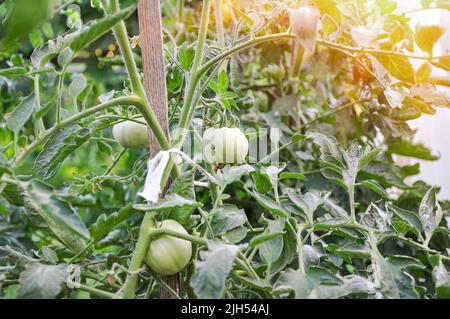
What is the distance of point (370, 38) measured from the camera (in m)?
0.47

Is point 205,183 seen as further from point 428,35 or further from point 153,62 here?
point 428,35

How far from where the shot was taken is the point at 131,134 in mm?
630

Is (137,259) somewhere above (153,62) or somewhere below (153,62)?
below

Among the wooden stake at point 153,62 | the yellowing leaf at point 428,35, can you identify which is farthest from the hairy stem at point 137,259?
the yellowing leaf at point 428,35

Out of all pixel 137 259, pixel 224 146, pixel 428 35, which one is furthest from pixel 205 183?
pixel 428 35

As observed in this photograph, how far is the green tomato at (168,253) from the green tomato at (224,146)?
13 centimetres

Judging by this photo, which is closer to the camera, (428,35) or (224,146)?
(428,35)

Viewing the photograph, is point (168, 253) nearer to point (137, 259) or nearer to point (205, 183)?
point (137, 259)

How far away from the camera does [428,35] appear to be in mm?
455

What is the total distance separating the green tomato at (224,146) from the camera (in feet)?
1.95

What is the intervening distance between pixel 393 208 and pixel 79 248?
12.7 inches

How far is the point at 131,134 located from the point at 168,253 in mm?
206

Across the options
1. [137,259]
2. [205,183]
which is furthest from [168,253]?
[205,183]
